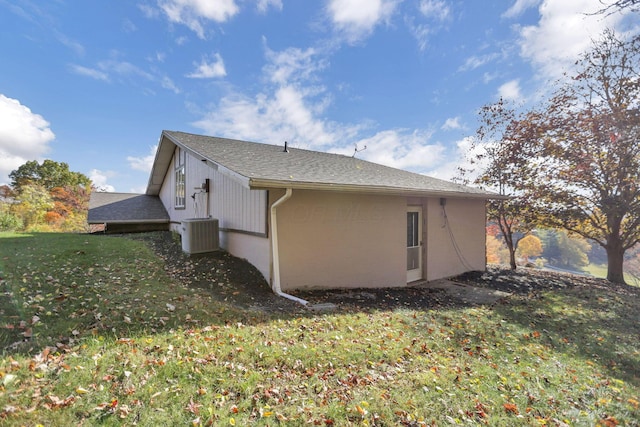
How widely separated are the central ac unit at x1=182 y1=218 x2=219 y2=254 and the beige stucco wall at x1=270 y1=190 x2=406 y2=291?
8.76ft

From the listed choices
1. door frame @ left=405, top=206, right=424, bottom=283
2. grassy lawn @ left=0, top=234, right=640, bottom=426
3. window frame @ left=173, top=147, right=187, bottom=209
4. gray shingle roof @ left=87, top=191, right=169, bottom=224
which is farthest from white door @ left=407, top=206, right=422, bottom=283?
gray shingle roof @ left=87, top=191, right=169, bottom=224

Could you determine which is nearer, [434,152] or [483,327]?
[483,327]

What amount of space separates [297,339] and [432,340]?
1980mm

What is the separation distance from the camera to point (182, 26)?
26.2 feet

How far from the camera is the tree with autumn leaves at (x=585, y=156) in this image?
8.56 meters

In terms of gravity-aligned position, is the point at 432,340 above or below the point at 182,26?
below

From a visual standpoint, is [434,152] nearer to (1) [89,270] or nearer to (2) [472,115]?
(2) [472,115]

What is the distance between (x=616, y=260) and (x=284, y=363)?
13.0 meters

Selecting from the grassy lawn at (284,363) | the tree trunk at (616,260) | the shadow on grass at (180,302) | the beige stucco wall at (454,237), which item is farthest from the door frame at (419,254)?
the tree trunk at (616,260)

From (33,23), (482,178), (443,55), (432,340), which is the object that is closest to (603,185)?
(482,178)

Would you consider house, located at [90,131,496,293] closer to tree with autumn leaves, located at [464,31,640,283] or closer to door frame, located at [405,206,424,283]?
door frame, located at [405,206,424,283]

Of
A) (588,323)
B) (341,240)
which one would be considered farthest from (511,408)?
Result: (341,240)

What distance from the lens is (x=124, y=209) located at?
492 inches

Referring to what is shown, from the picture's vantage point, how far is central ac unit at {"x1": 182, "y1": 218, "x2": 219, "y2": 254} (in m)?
6.98
